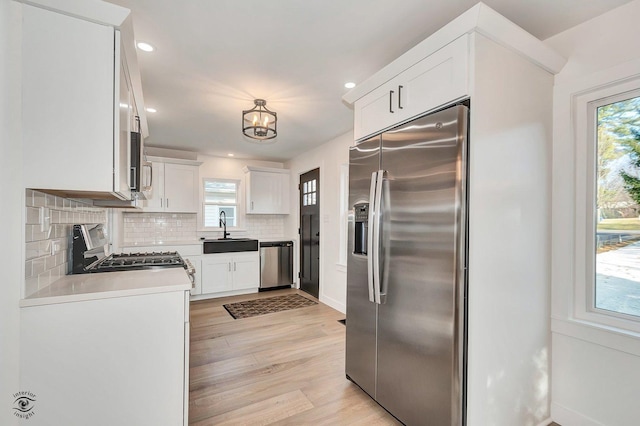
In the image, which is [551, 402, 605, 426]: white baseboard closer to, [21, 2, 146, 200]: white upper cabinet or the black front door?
[21, 2, 146, 200]: white upper cabinet

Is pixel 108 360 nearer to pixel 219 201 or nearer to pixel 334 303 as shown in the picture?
pixel 334 303

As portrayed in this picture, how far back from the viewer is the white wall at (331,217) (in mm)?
4145

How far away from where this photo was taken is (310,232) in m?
5.12

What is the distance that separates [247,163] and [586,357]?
17.7 feet

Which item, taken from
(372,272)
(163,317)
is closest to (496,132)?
(372,272)

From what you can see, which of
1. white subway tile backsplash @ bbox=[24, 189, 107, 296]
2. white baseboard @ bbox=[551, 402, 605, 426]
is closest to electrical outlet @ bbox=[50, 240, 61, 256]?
→ white subway tile backsplash @ bbox=[24, 189, 107, 296]

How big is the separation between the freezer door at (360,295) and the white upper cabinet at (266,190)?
3.54 meters

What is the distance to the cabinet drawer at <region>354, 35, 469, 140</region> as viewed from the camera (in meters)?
1.54

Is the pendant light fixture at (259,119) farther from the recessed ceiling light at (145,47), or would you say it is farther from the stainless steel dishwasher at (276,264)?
the stainless steel dishwasher at (276,264)

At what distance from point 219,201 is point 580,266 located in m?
5.18

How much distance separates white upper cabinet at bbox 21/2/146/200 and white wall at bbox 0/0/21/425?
33 millimetres

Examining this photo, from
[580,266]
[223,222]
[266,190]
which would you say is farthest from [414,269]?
[223,222]

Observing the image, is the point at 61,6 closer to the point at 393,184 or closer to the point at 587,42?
the point at 393,184

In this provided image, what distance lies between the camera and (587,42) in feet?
5.77
